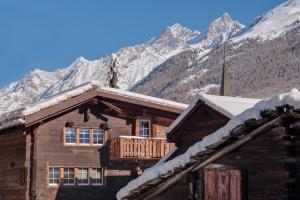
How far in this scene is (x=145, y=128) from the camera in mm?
36781

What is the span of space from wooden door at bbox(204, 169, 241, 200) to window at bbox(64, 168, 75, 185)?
20.1 m

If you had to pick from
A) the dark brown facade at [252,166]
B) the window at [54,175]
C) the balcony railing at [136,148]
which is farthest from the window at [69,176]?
the dark brown facade at [252,166]

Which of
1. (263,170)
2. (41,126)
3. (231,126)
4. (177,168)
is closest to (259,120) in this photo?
(231,126)

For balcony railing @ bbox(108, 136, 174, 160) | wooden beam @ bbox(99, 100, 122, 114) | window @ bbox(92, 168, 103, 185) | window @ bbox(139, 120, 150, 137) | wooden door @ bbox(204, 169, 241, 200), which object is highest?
wooden beam @ bbox(99, 100, 122, 114)

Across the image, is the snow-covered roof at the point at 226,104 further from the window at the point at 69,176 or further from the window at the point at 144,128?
the window at the point at 144,128

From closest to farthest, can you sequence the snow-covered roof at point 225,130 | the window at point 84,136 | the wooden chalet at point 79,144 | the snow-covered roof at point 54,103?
the snow-covered roof at point 225,130
the snow-covered roof at point 54,103
the wooden chalet at point 79,144
the window at point 84,136

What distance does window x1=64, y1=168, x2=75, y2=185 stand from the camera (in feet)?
112

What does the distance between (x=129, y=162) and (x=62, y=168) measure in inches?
143

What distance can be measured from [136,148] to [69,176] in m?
3.77

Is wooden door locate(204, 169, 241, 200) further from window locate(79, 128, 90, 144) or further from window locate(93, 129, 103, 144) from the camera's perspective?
window locate(93, 129, 103, 144)

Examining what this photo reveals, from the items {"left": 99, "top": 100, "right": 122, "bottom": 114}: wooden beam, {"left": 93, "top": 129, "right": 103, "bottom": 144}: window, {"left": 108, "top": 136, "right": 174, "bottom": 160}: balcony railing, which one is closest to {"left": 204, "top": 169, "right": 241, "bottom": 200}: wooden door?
{"left": 108, "top": 136, "right": 174, "bottom": 160}: balcony railing

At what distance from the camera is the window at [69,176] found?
34000 mm

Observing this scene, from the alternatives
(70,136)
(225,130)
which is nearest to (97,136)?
(70,136)

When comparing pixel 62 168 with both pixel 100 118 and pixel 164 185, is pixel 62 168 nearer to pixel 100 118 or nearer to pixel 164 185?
pixel 100 118
